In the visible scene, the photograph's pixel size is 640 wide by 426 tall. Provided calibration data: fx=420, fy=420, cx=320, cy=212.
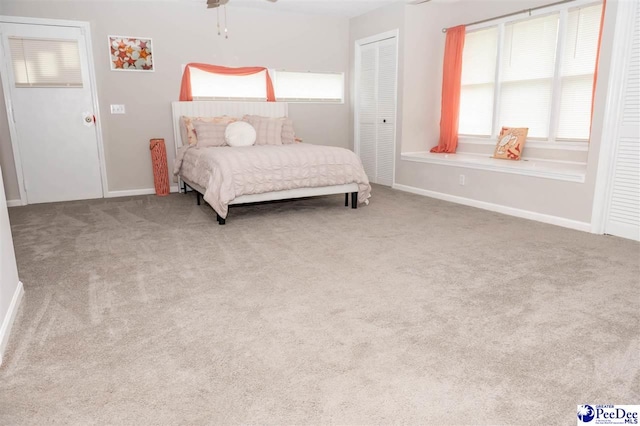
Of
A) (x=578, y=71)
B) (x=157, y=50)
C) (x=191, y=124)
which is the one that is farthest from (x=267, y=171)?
(x=578, y=71)

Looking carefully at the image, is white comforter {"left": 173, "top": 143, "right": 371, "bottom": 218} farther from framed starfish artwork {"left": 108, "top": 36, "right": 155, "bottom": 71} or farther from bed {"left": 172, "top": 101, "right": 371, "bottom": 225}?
framed starfish artwork {"left": 108, "top": 36, "right": 155, "bottom": 71}

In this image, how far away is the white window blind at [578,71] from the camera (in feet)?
13.6

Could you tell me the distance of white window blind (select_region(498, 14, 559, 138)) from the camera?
181 inches

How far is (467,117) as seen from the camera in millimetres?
5645

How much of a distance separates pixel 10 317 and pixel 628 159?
14.3 feet

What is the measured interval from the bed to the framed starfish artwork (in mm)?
1393

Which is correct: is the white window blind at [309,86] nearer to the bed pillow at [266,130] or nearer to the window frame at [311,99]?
the window frame at [311,99]

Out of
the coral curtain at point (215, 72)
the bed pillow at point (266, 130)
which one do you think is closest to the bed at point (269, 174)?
the bed pillow at point (266, 130)

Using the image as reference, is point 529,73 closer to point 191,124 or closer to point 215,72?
point 215,72

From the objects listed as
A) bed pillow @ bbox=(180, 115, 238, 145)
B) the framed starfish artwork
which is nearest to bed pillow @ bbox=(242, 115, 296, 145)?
bed pillow @ bbox=(180, 115, 238, 145)

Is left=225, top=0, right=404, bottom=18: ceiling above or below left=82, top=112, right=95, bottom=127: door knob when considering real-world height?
above

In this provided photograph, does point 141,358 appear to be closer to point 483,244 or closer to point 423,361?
point 423,361

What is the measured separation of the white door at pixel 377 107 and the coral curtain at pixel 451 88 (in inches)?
26.1

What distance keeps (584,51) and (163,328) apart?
182 inches
